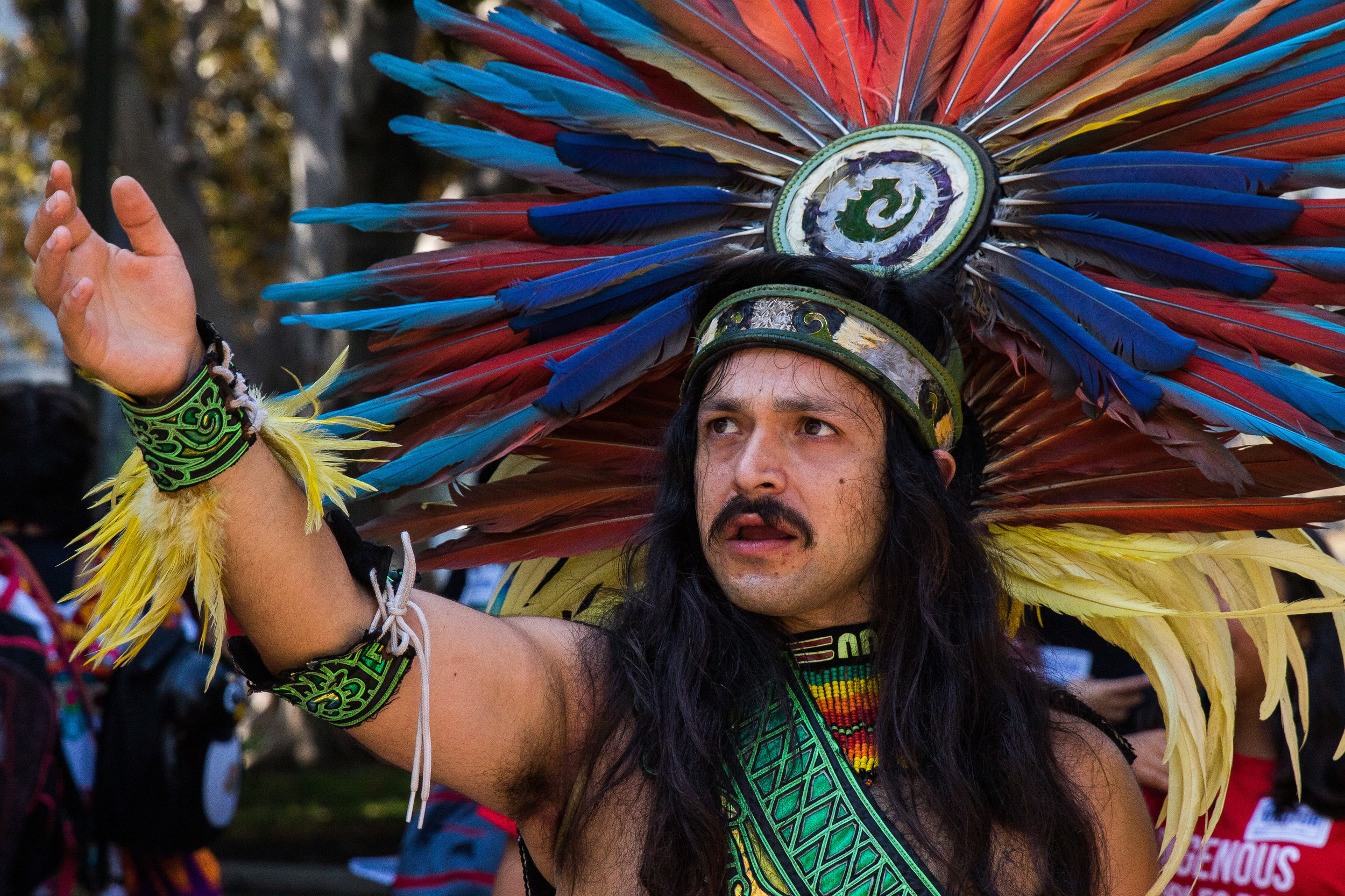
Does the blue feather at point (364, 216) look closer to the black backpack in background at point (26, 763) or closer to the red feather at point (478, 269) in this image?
the red feather at point (478, 269)

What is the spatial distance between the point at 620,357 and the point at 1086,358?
711mm

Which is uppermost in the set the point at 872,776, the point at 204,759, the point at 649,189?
the point at 649,189

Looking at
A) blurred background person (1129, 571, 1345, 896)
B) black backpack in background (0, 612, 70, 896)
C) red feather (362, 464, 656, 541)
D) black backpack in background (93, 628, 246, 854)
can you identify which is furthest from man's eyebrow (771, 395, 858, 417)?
black backpack in background (0, 612, 70, 896)

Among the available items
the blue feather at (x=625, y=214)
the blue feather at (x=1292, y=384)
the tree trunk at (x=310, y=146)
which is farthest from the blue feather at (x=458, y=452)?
the tree trunk at (x=310, y=146)

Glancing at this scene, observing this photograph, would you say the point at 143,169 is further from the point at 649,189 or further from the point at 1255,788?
the point at 1255,788

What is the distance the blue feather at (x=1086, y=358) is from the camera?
6.43 ft

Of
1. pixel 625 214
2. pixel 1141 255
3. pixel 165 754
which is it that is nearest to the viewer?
pixel 1141 255

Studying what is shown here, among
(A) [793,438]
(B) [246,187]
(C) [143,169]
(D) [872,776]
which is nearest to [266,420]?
(A) [793,438]

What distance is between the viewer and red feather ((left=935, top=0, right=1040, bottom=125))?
232 cm

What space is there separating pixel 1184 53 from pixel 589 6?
3.27 feet

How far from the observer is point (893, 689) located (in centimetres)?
200

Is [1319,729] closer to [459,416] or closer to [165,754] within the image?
[459,416]

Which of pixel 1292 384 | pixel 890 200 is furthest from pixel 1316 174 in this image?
pixel 890 200

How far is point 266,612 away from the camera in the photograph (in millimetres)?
1640
